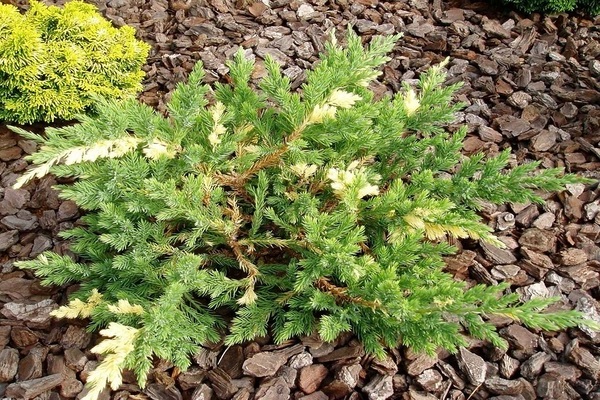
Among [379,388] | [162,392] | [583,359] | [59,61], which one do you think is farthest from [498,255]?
[59,61]

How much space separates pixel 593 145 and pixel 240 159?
2301 mm

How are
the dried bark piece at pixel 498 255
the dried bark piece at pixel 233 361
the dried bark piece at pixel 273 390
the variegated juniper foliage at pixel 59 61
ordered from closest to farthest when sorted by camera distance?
the dried bark piece at pixel 273 390
the dried bark piece at pixel 233 361
the dried bark piece at pixel 498 255
the variegated juniper foliage at pixel 59 61

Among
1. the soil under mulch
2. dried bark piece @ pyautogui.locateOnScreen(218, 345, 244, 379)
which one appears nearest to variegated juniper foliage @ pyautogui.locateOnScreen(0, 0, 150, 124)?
the soil under mulch

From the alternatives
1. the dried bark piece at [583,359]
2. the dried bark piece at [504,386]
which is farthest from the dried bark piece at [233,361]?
the dried bark piece at [583,359]

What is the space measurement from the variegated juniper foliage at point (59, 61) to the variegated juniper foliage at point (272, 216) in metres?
1.17

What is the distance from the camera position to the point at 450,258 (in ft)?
9.80

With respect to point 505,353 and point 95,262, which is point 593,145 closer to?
point 505,353

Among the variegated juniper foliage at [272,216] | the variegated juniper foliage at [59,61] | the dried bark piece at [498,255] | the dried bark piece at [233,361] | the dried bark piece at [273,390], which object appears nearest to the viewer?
the variegated juniper foliage at [272,216]

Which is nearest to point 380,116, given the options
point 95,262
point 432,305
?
point 432,305

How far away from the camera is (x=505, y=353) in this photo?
2.67m

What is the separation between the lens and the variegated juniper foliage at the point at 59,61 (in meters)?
3.45

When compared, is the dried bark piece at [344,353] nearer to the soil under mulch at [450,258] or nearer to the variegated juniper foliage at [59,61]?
the soil under mulch at [450,258]

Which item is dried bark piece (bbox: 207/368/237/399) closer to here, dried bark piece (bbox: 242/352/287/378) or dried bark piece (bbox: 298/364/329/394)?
dried bark piece (bbox: 242/352/287/378)

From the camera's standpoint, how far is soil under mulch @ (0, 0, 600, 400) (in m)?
2.58
